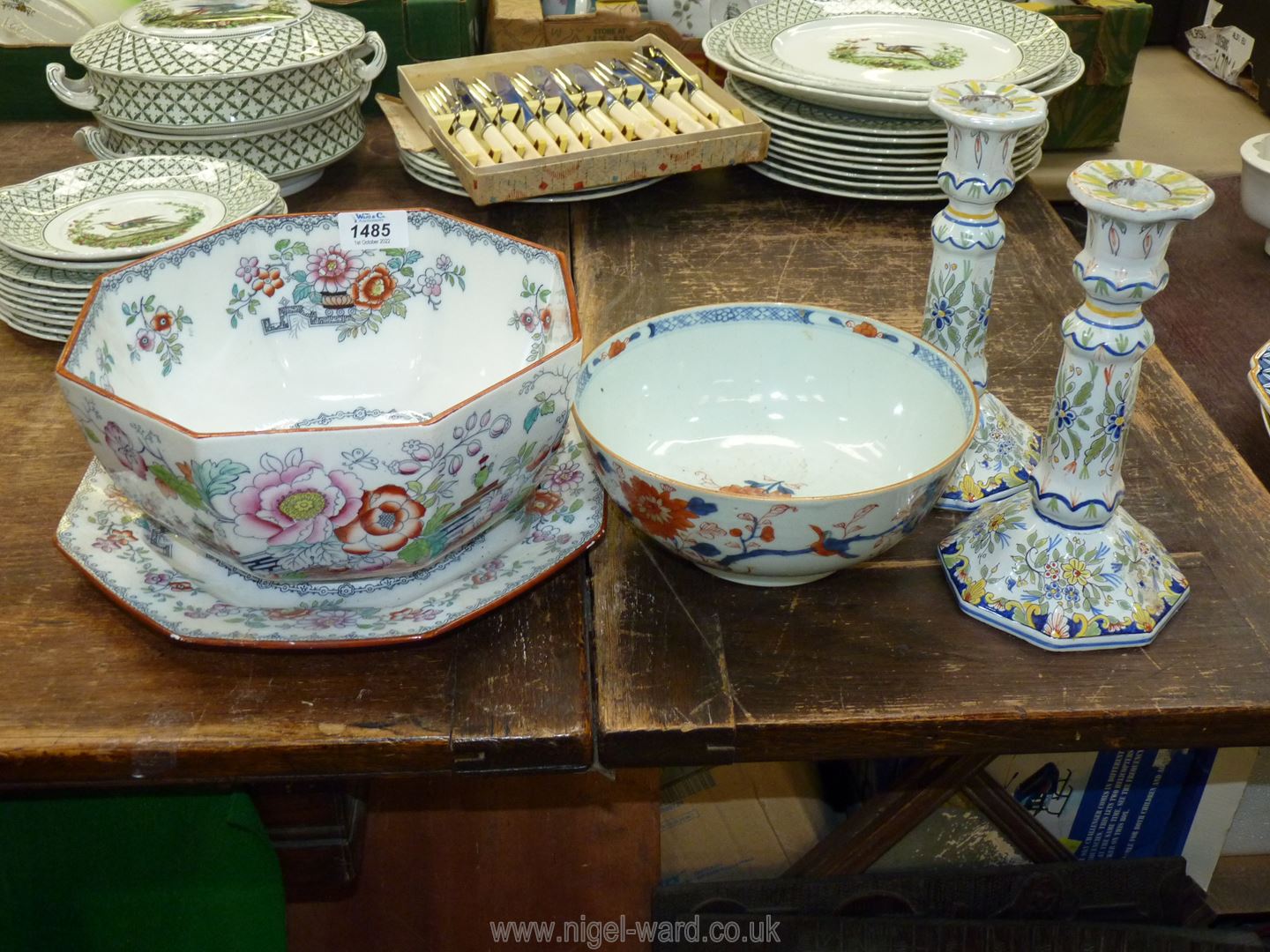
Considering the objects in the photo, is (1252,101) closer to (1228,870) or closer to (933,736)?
(1228,870)

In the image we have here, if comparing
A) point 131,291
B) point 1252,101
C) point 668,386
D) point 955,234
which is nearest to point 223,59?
point 131,291

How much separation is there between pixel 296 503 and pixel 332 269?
30cm

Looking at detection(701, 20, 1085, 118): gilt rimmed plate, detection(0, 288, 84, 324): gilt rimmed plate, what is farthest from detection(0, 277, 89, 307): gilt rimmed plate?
detection(701, 20, 1085, 118): gilt rimmed plate

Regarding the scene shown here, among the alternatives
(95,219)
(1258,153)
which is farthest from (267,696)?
(1258,153)

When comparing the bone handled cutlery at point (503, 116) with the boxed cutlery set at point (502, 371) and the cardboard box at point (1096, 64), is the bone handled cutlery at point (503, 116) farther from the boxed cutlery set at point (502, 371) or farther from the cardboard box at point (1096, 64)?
the cardboard box at point (1096, 64)

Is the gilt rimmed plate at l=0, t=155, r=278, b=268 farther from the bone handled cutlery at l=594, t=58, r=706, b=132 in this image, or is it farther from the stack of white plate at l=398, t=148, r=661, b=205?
the bone handled cutlery at l=594, t=58, r=706, b=132

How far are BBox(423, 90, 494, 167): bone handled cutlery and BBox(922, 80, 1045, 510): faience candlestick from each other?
20.6 inches

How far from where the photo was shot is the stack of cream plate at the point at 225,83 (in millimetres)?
1143

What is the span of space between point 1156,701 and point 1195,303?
2.26 feet

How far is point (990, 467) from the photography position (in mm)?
771

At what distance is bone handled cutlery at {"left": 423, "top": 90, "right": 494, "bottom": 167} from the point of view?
3.80ft

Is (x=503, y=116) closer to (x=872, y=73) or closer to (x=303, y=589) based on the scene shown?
(x=872, y=73)

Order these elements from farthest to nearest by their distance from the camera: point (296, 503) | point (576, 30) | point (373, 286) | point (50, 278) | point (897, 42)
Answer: point (576, 30) → point (897, 42) → point (50, 278) → point (373, 286) → point (296, 503)

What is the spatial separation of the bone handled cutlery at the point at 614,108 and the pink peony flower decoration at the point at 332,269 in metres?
0.43
